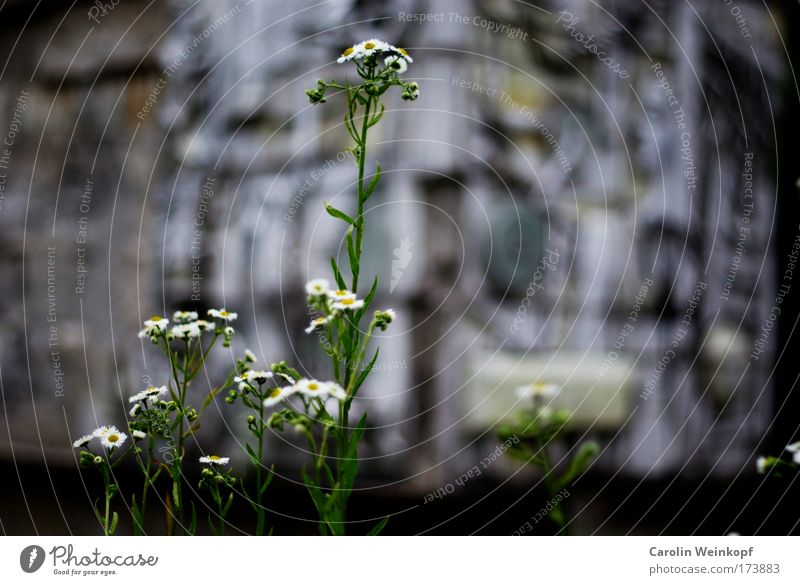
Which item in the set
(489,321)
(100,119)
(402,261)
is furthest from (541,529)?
(100,119)

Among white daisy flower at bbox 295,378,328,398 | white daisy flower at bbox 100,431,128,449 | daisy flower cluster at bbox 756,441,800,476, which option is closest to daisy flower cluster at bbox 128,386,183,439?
white daisy flower at bbox 100,431,128,449

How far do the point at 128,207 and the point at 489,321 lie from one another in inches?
29.8

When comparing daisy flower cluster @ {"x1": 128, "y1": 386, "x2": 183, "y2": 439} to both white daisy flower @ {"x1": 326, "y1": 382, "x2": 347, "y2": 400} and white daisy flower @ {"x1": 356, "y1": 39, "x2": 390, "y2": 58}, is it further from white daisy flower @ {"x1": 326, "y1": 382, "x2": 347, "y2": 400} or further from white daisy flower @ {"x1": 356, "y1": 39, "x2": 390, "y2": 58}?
white daisy flower @ {"x1": 356, "y1": 39, "x2": 390, "y2": 58}

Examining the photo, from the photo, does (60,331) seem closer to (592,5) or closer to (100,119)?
(100,119)

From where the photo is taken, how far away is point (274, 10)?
1.20 m

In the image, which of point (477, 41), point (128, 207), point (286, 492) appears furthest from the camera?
point (128, 207)

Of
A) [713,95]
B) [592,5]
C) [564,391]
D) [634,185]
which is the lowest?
[564,391]
